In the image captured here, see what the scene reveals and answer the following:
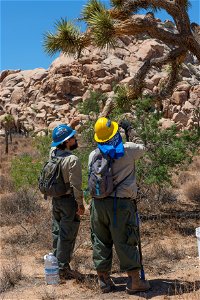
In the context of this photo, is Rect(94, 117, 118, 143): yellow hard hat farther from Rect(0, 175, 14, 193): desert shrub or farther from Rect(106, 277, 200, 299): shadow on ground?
Rect(0, 175, 14, 193): desert shrub

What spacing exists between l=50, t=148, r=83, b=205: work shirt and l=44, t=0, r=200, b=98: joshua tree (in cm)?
351

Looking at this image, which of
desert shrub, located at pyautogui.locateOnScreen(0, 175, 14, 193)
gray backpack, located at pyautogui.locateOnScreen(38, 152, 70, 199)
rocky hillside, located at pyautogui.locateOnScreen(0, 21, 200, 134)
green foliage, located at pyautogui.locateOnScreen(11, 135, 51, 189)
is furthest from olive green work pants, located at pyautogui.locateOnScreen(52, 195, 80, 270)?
rocky hillside, located at pyautogui.locateOnScreen(0, 21, 200, 134)

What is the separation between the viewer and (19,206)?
8961 millimetres

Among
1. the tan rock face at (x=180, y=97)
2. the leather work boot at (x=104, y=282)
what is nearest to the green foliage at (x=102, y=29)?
the leather work boot at (x=104, y=282)

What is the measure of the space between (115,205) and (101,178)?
28 cm

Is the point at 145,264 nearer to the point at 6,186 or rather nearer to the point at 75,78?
the point at 6,186

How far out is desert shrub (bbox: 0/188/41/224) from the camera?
328 inches

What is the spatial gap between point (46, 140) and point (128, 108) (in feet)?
6.02

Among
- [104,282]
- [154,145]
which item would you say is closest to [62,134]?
[104,282]

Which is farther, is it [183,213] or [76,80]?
[76,80]

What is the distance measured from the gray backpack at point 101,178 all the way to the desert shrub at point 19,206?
418 centimetres

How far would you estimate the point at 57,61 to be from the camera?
49312mm

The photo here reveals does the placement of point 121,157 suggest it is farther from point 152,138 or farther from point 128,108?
point 128,108

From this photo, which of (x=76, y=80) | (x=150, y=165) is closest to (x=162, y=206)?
(x=150, y=165)
